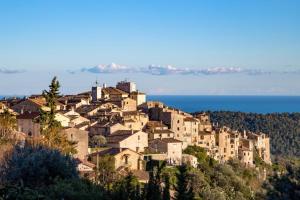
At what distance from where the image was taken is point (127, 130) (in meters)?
65.4

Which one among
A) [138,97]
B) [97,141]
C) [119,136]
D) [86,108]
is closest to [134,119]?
[86,108]

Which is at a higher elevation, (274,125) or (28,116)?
(28,116)

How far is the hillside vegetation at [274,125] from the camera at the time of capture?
138 meters

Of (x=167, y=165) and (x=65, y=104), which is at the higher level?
(x=65, y=104)

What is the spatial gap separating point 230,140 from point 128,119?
21.0 metres

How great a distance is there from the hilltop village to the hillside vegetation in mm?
43785

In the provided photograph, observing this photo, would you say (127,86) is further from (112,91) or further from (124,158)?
(124,158)

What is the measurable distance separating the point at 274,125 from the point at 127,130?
304 feet

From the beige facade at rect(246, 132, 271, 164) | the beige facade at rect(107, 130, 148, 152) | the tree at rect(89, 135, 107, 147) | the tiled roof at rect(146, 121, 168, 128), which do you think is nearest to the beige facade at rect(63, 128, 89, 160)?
the tree at rect(89, 135, 107, 147)

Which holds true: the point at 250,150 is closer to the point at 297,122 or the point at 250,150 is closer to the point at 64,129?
the point at 64,129

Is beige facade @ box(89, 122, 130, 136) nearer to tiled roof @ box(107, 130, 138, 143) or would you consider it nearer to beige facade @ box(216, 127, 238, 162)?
tiled roof @ box(107, 130, 138, 143)

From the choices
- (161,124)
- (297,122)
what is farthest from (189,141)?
(297,122)

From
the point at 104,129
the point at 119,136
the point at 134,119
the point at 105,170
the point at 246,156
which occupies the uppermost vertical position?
the point at 134,119

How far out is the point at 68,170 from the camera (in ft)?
108
